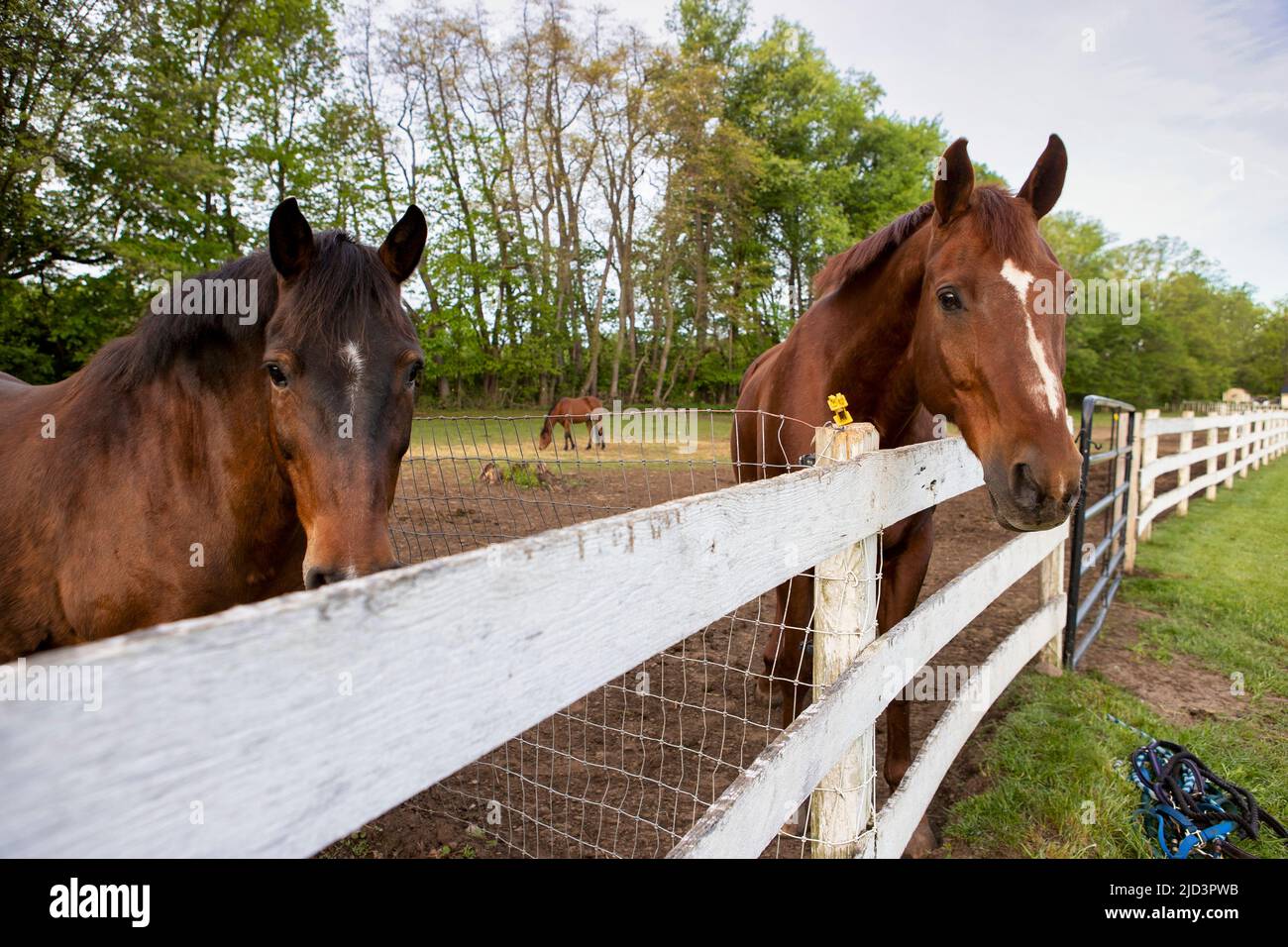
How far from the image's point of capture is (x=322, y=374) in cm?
193

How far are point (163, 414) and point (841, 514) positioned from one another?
2.42 m

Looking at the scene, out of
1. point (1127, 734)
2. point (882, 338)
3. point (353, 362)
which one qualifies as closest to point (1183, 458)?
point (1127, 734)

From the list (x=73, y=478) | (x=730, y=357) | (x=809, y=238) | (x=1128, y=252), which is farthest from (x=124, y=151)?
(x=1128, y=252)

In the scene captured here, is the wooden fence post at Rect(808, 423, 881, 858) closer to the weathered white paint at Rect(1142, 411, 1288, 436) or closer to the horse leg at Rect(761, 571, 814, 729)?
the horse leg at Rect(761, 571, 814, 729)

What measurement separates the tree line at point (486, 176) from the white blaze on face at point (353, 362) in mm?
10517

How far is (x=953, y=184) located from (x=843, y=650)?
1767 mm

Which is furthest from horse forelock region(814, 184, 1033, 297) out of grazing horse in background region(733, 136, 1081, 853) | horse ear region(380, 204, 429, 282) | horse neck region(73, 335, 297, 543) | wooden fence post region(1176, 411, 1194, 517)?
wooden fence post region(1176, 411, 1194, 517)

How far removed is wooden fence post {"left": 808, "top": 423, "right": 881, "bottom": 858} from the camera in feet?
5.90

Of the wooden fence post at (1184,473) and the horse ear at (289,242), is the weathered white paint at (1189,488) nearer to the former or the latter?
the wooden fence post at (1184,473)

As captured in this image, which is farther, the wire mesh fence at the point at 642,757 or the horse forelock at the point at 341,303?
the wire mesh fence at the point at 642,757

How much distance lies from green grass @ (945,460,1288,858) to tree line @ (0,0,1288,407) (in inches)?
301

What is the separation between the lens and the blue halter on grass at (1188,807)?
2348mm

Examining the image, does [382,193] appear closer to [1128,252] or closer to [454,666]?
[454,666]

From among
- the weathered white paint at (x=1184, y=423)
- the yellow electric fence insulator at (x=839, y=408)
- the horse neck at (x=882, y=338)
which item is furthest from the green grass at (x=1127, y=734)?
the yellow electric fence insulator at (x=839, y=408)
